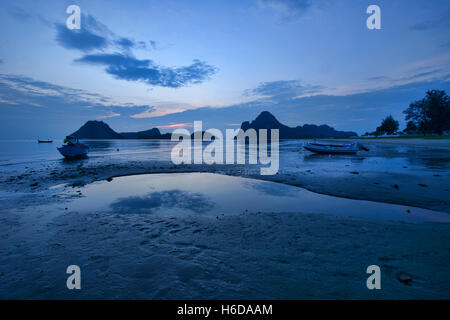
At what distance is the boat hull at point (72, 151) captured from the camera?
3862 cm

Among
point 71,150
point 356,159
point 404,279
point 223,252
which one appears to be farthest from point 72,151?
point 356,159

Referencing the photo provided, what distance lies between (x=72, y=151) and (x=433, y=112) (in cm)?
12491

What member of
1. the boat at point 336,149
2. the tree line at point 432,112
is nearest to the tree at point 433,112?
the tree line at point 432,112

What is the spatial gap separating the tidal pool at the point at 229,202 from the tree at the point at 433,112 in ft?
349

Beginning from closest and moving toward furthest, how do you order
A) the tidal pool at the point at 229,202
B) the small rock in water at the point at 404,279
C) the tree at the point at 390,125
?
1. the small rock in water at the point at 404,279
2. the tidal pool at the point at 229,202
3. the tree at the point at 390,125

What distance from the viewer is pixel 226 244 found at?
600cm

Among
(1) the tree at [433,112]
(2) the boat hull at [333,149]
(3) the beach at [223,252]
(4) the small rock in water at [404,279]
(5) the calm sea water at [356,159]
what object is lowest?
(3) the beach at [223,252]

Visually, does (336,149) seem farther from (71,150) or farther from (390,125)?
(390,125)

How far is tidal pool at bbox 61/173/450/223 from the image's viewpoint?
8.81m

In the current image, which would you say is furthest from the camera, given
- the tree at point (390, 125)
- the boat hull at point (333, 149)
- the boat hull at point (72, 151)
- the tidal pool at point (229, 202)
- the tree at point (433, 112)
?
the tree at point (390, 125)

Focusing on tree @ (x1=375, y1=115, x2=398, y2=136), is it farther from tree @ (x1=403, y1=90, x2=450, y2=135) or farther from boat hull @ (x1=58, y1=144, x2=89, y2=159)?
boat hull @ (x1=58, y1=144, x2=89, y2=159)

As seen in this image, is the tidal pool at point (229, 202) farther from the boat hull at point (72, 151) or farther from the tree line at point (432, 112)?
the tree line at point (432, 112)
